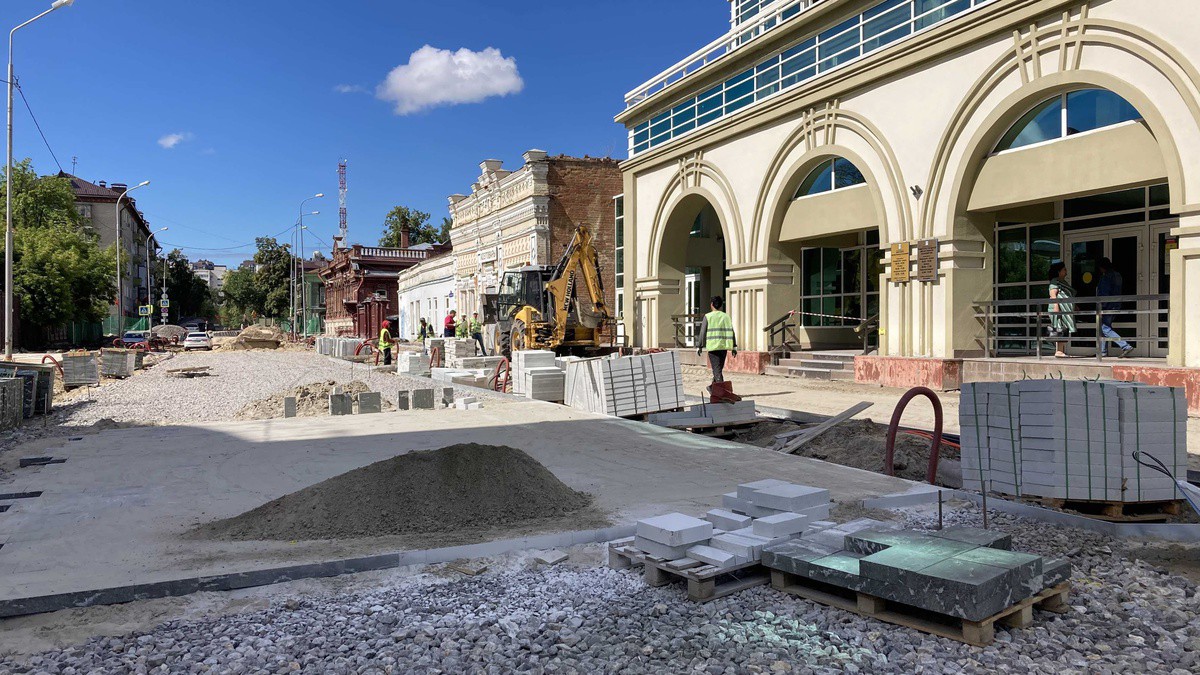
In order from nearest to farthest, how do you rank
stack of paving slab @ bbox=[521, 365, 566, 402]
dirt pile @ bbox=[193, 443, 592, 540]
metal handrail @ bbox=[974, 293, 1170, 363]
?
dirt pile @ bbox=[193, 443, 592, 540]
metal handrail @ bbox=[974, 293, 1170, 363]
stack of paving slab @ bbox=[521, 365, 566, 402]

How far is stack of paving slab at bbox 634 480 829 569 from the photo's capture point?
4.80 m

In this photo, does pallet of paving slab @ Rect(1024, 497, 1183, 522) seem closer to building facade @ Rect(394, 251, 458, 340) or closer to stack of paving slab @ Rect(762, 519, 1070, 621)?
stack of paving slab @ Rect(762, 519, 1070, 621)

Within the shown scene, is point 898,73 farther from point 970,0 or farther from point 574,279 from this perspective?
point 574,279

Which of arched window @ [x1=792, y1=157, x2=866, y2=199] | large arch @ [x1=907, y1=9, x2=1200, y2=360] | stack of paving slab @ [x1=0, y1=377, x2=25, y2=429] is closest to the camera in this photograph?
→ large arch @ [x1=907, y1=9, x2=1200, y2=360]

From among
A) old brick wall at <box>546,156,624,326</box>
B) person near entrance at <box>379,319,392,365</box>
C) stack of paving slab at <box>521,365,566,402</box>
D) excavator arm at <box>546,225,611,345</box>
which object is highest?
old brick wall at <box>546,156,624,326</box>

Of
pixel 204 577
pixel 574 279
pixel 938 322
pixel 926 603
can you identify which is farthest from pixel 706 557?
pixel 574 279

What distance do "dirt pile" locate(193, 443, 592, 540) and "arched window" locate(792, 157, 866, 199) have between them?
46.8ft

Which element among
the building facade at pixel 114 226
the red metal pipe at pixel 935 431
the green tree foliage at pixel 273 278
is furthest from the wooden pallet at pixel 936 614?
the green tree foliage at pixel 273 278

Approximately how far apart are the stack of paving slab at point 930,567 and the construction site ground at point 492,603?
18 cm

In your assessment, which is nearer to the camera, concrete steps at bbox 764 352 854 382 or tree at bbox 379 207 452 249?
concrete steps at bbox 764 352 854 382

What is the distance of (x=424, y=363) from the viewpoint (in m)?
24.7

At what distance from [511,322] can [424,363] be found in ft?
10.0

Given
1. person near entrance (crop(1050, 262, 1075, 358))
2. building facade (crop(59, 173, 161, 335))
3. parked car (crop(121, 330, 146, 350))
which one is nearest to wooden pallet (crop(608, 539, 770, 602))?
person near entrance (crop(1050, 262, 1075, 358))

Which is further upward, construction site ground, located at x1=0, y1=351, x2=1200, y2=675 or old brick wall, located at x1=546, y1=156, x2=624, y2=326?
old brick wall, located at x1=546, y1=156, x2=624, y2=326
